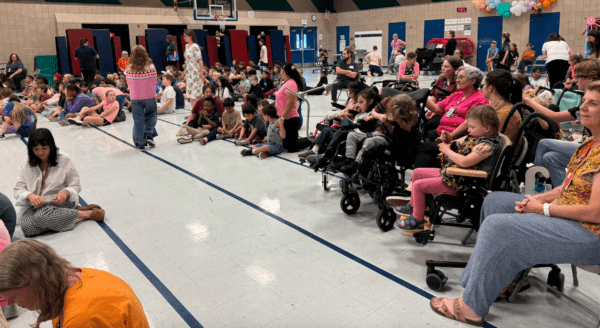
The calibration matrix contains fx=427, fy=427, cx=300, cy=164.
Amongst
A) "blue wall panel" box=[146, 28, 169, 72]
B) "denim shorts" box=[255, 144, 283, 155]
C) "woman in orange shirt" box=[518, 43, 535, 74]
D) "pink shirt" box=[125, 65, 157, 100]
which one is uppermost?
"blue wall panel" box=[146, 28, 169, 72]

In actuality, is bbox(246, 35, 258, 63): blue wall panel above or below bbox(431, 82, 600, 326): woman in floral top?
above

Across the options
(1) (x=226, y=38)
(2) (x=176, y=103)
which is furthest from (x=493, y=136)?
(1) (x=226, y=38)

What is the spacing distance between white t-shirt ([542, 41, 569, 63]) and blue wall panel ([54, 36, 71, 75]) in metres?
15.8

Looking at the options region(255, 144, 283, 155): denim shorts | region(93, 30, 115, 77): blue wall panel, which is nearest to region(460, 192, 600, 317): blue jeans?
region(255, 144, 283, 155): denim shorts

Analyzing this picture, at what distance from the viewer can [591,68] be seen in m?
3.56

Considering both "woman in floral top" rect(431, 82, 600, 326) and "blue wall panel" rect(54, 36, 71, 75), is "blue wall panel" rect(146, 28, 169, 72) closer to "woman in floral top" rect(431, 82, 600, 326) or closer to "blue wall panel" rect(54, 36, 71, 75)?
"blue wall panel" rect(54, 36, 71, 75)

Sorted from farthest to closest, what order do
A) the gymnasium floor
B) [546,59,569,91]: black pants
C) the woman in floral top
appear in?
[546,59,569,91]: black pants
the gymnasium floor
the woman in floral top

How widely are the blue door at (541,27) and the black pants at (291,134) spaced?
15.2 m

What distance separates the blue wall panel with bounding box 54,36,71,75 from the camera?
16.0m

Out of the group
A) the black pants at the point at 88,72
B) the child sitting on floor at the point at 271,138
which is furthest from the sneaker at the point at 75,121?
the child sitting on floor at the point at 271,138

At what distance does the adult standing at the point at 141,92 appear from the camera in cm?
635

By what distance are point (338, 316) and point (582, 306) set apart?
1.34 meters

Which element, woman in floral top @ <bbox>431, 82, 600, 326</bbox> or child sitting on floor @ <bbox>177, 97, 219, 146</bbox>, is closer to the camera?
woman in floral top @ <bbox>431, 82, 600, 326</bbox>

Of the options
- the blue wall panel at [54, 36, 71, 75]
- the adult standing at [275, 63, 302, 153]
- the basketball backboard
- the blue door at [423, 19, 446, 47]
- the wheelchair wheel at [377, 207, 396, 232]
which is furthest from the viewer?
the blue door at [423, 19, 446, 47]
